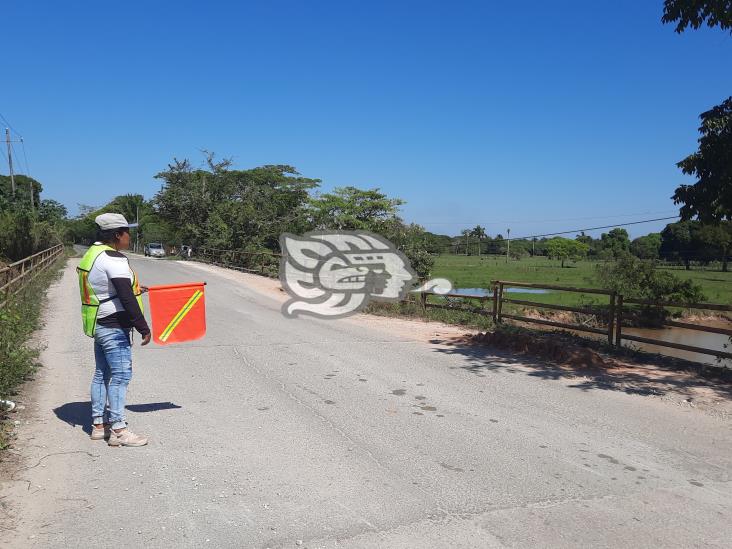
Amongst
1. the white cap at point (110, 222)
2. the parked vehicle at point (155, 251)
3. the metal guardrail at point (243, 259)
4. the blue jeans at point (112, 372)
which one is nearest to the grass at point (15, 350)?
the blue jeans at point (112, 372)

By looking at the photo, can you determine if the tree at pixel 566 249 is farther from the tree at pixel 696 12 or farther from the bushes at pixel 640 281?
the tree at pixel 696 12

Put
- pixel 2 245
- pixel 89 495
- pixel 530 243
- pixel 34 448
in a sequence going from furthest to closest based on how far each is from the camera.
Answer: pixel 530 243, pixel 2 245, pixel 34 448, pixel 89 495

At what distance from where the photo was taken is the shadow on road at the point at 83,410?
4.89 metres

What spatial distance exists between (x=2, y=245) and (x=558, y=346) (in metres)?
18.1

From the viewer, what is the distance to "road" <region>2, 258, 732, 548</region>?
3156 millimetres

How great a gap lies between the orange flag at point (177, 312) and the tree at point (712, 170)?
6.80 metres

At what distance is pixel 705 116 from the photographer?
24.7ft

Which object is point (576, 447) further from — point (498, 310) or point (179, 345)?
point (498, 310)

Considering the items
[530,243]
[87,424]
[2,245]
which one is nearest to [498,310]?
[87,424]

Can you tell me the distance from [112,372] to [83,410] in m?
1.33

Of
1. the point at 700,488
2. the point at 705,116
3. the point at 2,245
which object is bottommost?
the point at 700,488

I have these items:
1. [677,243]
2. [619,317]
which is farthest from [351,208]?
[677,243]

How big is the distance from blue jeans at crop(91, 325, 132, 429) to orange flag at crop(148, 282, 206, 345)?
59 centimetres

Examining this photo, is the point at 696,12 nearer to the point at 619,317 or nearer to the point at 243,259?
the point at 619,317
